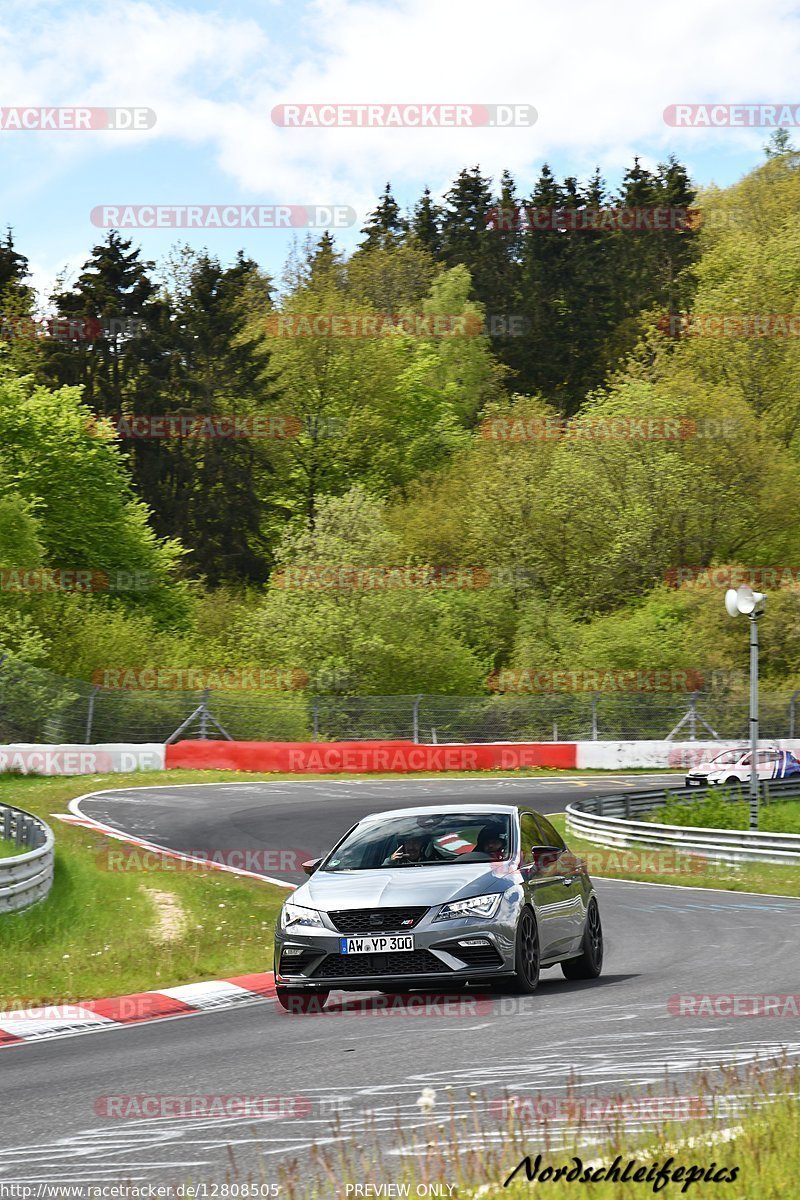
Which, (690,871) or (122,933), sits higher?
(122,933)

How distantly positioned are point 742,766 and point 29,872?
2750 cm

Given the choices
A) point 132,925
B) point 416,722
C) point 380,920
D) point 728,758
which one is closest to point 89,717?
point 416,722

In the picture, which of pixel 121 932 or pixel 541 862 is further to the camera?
pixel 121 932

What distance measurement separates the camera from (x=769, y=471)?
62969mm

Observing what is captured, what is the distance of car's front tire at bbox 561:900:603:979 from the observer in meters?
13.3

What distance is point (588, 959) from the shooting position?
527 inches

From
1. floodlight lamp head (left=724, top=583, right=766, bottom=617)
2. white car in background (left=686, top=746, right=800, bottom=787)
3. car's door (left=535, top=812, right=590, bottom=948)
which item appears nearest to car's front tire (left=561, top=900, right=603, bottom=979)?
car's door (left=535, top=812, right=590, bottom=948)

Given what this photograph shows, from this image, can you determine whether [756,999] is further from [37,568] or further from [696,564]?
[696,564]

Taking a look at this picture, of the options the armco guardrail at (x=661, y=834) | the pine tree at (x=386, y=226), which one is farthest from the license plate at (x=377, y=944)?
the pine tree at (x=386, y=226)

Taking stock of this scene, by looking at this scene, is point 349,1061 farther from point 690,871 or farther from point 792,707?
point 792,707

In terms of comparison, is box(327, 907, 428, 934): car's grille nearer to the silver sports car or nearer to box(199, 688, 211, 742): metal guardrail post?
the silver sports car

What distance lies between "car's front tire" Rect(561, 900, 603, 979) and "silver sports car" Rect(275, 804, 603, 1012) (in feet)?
1.73

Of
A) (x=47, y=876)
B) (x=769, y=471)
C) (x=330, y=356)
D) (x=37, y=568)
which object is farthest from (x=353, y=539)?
(x=47, y=876)

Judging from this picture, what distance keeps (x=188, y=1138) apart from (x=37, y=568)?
48678 mm
